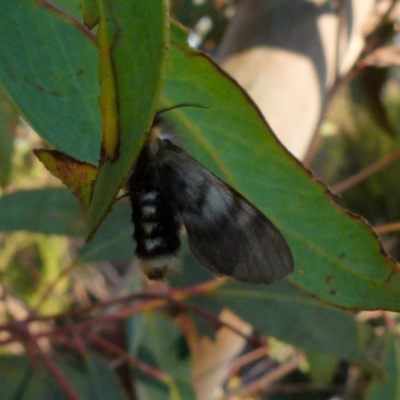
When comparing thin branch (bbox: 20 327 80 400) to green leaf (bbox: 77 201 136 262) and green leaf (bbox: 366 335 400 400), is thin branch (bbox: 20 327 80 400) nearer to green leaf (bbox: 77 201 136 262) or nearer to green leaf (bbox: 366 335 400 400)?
green leaf (bbox: 77 201 136 262)

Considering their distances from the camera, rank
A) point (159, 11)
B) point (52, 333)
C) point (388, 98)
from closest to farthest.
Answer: point (159, 11) < point (52, 333) < point (388, 98)

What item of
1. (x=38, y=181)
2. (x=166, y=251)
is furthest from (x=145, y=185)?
(x=38, y=181)

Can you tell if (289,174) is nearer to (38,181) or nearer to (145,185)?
(145,185)

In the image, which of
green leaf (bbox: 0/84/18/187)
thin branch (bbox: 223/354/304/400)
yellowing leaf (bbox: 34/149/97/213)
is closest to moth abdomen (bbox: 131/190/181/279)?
yellowing leaf (bbox: 34/149/97/213)

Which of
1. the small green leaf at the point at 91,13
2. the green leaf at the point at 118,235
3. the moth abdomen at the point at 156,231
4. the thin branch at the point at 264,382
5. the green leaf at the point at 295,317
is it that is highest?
the small green leaf at the point at 91,13

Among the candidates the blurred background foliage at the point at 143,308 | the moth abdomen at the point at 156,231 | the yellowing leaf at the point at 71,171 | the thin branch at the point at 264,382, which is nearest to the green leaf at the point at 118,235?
the blurred background foliage at the point at 143,308

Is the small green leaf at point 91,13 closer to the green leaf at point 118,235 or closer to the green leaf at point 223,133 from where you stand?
the green leaf at point 223,133
